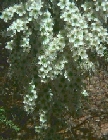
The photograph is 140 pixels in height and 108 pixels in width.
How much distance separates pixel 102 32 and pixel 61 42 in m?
0.45

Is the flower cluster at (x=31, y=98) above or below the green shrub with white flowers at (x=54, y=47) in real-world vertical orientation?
below

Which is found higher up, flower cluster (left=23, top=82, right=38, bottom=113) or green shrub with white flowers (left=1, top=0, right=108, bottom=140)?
green shrub with white flowers (left=1, top=0, right=108, bottom=140)

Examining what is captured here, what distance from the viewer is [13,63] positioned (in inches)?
145

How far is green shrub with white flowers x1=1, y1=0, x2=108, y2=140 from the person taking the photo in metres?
3.41

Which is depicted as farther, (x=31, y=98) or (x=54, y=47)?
(x=31, y=98)

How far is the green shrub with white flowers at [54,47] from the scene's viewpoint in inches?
134

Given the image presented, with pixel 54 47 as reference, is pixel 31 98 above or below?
below

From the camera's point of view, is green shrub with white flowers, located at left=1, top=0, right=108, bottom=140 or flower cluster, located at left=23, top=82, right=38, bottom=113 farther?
flower cluster, located at left=23, top=82, right=38, bottom=113

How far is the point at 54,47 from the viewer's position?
11.1ft

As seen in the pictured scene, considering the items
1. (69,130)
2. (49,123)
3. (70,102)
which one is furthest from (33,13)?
(69,130)

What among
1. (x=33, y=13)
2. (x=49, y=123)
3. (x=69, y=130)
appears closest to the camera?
(x=33, y=13)

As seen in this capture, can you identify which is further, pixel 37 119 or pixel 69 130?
pixel 69 130

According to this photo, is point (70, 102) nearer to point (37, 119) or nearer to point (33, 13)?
point (37, 119)

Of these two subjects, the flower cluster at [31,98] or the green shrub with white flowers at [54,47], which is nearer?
the green shrub with white flowers at [54,47]
